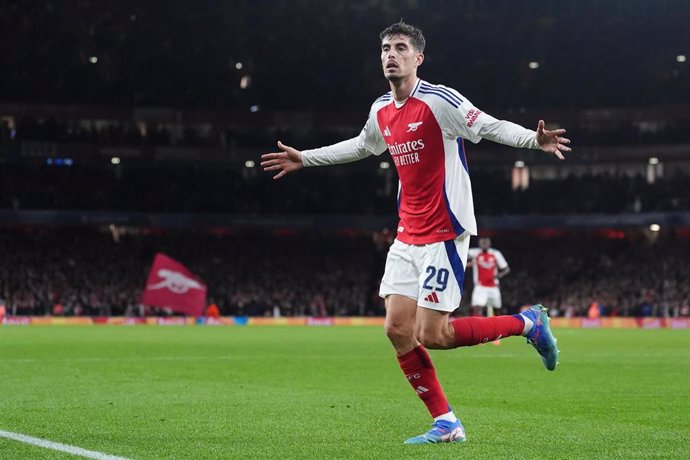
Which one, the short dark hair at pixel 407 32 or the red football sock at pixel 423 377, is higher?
the short dark hair at pixel 407 32

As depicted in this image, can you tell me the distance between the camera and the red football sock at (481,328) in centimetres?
764

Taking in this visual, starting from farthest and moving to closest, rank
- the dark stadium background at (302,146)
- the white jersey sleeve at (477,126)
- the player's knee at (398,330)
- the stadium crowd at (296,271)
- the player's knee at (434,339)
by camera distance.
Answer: the dark stadium background at (302,146) → the stadium crowd at (296,271) → the player's knee at (398,330) → the player's knee at (434,339) → the white jersey sleeve at (477,126)

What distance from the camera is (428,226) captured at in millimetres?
7684

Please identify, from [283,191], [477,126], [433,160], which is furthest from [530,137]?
[283,191]

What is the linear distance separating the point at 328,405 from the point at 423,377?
2791 mm

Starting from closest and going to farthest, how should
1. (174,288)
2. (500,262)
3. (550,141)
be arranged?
(550,141), (500,262), (174,288)

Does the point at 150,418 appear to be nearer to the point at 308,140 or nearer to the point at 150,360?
the point at 150,360

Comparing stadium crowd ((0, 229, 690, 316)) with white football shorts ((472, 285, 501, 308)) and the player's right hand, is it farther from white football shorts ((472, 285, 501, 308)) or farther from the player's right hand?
the player's right hand

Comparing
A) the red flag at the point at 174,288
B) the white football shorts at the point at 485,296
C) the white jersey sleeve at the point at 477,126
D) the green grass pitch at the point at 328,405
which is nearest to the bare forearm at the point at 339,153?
the white jersey sleeve at the point at 477,126

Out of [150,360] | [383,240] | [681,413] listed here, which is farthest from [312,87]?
[681,413]

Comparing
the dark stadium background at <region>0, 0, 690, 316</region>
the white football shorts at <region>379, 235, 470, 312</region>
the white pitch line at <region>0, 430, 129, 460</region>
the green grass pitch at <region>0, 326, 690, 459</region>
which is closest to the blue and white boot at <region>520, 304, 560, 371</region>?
the green grass pitch at <region>0, 326, 690, 459</region>

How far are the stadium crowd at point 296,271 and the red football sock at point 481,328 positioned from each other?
42.4 meters

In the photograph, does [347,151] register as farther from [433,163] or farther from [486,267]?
[486,267]

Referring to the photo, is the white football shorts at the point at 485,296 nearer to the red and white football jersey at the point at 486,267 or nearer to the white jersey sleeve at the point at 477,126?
the red and white football jersey at the point at 486,267
